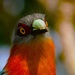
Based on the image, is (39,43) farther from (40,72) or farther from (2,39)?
(2,39)

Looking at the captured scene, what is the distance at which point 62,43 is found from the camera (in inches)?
316

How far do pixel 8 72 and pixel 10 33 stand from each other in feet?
5.82

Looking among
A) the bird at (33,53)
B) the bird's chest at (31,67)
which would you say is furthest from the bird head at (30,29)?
the bird's chest at (31,67)

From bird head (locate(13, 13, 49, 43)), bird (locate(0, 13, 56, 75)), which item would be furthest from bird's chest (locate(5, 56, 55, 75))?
bird head (locate(13, 13, 49, 43))

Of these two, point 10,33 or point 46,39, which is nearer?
point 46,39

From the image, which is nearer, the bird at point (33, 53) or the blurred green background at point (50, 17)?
the bird at point (33, 53)

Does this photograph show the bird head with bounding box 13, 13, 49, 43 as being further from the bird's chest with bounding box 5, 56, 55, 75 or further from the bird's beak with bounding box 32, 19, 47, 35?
the bird's chest with bounding box 5, 56, 55, 75

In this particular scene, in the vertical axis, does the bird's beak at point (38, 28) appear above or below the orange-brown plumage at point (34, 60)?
above

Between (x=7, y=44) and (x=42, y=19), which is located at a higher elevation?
(x=42, y=19)

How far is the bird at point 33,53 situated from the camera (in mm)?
5988

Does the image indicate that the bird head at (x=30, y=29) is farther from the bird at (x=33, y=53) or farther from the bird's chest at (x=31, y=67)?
the bird's chest at (x=31, y=67)

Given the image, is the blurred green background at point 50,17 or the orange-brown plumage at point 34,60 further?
the blurred green background at point 50,17

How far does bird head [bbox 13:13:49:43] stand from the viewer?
602 centimetres

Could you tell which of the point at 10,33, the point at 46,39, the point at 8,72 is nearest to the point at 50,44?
the point at 46,39
